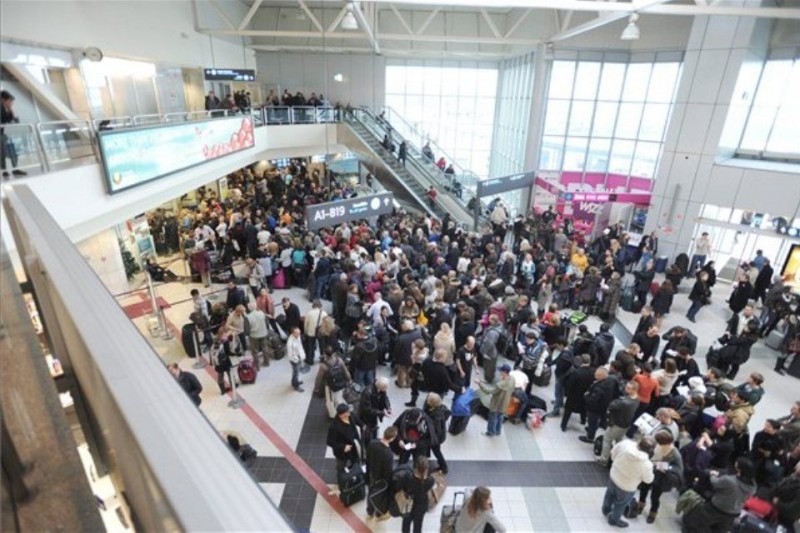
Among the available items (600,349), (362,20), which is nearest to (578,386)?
(600,349)

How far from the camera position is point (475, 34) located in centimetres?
2278

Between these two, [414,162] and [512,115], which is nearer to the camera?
[414,162]

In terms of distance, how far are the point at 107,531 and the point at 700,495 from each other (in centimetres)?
663

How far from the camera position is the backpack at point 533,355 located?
294 inches

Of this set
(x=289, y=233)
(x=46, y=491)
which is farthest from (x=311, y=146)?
(x=46, y=491)

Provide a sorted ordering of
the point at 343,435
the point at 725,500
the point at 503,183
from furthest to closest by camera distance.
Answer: the point at 503,183 → the point at 343,435 → the point at 725,500

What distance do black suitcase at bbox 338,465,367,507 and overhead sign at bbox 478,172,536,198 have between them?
33.9 ft

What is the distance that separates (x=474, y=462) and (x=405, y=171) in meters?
13.0

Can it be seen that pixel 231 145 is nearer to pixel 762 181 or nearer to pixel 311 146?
pixel 311 146

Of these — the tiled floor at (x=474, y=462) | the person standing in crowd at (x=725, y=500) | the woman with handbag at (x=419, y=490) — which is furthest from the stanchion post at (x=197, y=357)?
the person standing in crowd at (x=725, y=500)

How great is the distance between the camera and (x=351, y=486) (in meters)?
5.70

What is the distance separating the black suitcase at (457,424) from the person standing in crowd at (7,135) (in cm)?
609

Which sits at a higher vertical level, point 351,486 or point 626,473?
point 626,473

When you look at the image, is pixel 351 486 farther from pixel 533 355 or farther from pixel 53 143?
pixel 53 143
